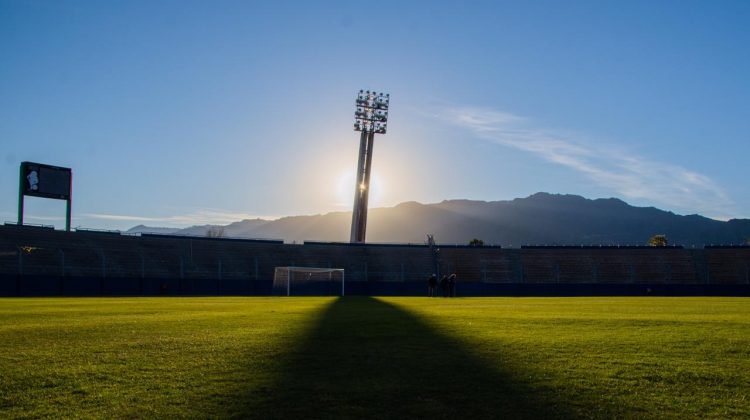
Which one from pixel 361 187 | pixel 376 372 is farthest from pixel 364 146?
pixel 376 372

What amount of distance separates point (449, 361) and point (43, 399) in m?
5.23

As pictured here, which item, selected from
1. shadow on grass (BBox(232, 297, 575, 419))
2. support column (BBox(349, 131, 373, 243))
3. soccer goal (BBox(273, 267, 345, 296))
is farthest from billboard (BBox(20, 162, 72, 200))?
shadow on grass (BBox(232, 297, 575, 419))

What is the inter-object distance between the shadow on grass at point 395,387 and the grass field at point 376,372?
22mm

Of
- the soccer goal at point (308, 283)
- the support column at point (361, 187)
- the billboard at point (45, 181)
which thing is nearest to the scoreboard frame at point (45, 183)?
the billboard at point (45, 181)

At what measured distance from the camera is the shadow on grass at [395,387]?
260 inches

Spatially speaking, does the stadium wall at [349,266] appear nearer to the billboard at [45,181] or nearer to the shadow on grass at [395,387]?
the billboard at [45,181]

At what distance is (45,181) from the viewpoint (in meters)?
57.4

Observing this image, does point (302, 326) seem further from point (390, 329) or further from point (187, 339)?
point (187, 339)

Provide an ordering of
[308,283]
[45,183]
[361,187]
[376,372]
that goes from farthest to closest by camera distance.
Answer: [361,187] → [45,183] → [308,283] → [376,372]

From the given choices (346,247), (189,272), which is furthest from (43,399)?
(346,247)

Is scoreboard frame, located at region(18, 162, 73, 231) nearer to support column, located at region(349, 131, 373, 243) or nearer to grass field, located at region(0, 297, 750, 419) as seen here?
support column, located at region(349, 131, 373, 243)

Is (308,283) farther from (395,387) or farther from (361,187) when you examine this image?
(395,387)

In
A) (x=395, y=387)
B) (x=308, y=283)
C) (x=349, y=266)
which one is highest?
(x=395, y=387)

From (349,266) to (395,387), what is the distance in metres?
61.4
